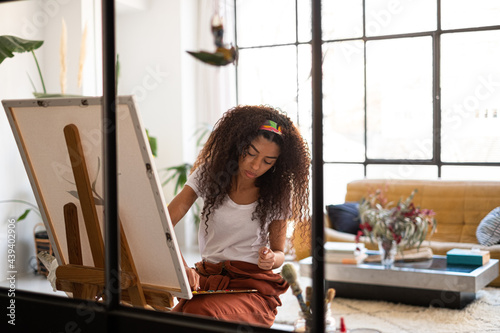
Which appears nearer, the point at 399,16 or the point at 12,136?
the point at 12,136

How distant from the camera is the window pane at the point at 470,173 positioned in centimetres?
545

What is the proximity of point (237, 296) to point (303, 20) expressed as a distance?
15.8 feet

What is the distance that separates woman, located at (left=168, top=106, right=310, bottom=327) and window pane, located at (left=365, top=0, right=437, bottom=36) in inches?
162

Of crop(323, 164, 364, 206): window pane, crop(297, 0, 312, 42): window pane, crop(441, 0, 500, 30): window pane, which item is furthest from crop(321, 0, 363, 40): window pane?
crop(323, 164, 364, 206): window pane

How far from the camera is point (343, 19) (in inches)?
238

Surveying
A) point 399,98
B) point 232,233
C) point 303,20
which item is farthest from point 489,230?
point 232,233

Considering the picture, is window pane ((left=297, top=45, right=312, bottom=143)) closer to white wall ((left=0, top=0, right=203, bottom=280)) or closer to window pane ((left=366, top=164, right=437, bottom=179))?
window pane ((left=366, top=164, right=437, bottom=179))

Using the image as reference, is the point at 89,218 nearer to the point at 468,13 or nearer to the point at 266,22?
the point at 468,13

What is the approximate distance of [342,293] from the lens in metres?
3.96

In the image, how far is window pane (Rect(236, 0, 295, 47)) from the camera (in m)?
6.17

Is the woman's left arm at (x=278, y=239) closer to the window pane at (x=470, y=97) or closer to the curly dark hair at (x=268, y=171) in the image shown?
the curly dark hair at (x=268, y=171)

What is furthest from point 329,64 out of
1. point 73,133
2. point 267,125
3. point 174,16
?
point 73,133

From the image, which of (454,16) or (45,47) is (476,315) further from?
(45,47)

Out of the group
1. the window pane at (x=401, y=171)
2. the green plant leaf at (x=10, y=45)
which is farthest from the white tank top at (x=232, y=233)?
the window pane at (x=401, y=171)
